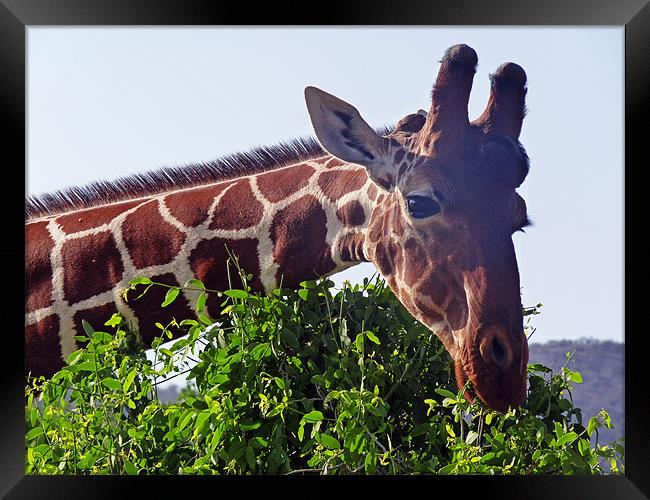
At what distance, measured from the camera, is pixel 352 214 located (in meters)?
2.62

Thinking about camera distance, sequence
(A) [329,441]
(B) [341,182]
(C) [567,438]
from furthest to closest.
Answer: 1. (B) [341,182]
2. (C) [567,438]
3. (A) [329,441]

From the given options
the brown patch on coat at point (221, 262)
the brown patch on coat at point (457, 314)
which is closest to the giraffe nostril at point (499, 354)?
the brown patch on coat at point (457, 314)

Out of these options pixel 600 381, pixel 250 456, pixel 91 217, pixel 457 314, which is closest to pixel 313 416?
pixel 250 456

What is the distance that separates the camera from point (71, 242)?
2.82 meters

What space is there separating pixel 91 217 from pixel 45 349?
476mm

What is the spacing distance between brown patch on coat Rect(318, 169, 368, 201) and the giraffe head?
4.7 inches

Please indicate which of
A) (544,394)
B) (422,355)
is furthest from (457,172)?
(544,394)

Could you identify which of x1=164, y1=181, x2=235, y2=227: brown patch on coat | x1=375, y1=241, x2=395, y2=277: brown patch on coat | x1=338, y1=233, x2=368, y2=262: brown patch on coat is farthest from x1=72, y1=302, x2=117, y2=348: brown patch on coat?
x1=375, y1=241, x2=395, y2=277: brown patch on coat

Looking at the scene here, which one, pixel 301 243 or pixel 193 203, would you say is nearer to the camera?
pixel 301 243

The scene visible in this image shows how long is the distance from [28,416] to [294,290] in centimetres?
90

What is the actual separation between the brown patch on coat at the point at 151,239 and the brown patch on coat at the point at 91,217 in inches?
2.5

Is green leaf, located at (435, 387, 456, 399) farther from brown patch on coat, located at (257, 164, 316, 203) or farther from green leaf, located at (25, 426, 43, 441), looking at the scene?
green leaf, located at (25, 426, 43, 441)

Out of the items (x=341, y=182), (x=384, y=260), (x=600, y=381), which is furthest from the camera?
Answer: (x=600, y=381)

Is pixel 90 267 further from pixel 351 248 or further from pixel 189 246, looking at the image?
pixel 351 248
